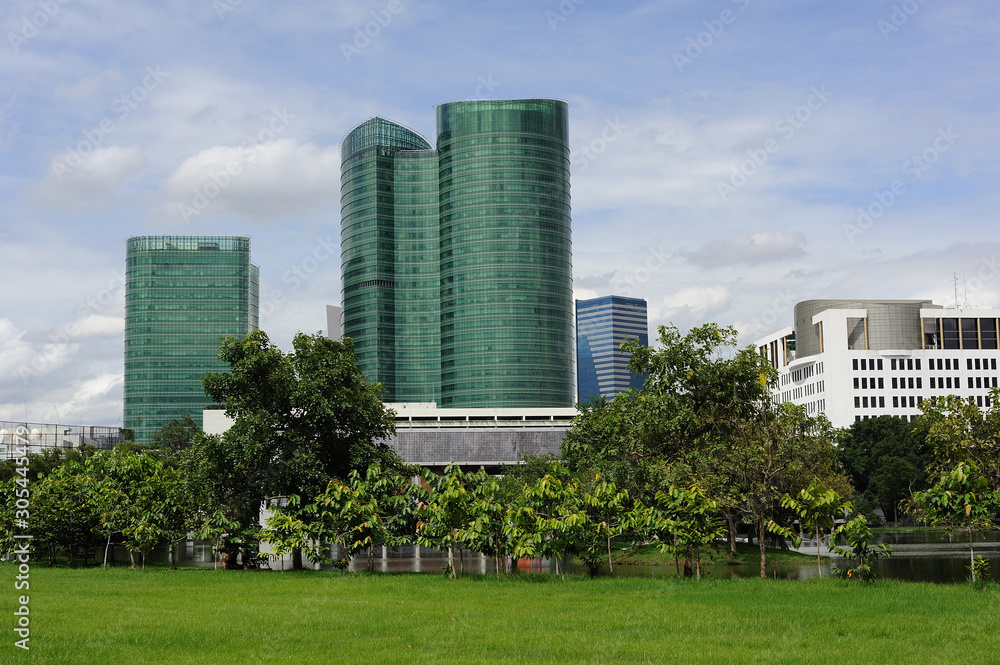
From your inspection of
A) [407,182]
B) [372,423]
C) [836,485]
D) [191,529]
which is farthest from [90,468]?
[407,182]

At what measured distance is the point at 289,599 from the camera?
74.2ft

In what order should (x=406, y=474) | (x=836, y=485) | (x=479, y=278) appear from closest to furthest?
(x=406, y=474)
(x=836, y=485)
(x=479, y=278)

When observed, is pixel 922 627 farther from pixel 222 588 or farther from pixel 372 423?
pixel 372 423

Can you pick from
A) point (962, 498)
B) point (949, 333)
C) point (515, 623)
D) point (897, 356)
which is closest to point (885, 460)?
point (897, 356)

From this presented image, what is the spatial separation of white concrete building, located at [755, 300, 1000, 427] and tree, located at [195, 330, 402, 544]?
10883 cm

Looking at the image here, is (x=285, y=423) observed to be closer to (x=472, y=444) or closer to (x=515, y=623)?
(x=515, y=623)

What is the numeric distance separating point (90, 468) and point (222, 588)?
18.5m

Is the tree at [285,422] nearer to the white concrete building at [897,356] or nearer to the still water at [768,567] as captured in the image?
the still water at [768,567]

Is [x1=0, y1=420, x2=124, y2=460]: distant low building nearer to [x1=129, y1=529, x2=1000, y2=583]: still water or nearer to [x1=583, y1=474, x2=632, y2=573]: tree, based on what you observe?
[x1=129, y1=529, x2=1000, y2=583]: still water

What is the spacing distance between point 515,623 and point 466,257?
6289 inches

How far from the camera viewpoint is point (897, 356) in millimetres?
135125

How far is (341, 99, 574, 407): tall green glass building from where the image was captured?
173750mm

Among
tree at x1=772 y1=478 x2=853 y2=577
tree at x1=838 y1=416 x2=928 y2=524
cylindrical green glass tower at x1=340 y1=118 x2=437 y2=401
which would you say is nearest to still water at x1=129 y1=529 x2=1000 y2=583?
tree at x1=772 y1=478 x2=853 y2=577

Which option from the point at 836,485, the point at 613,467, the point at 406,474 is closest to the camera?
the point at 613,467
